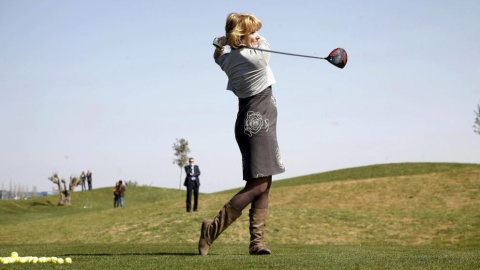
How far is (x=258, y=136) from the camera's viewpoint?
677cm

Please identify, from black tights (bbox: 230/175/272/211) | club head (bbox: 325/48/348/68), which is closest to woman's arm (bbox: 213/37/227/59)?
club head (bbox: 325/48/348/68)

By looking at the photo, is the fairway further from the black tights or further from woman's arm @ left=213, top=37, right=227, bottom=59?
woman's arm @ left=213, top=37, right=227, bottom=59

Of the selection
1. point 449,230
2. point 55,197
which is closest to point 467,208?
point 449,230

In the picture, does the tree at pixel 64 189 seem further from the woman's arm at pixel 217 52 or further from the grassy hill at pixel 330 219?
the woman's arm at pixel 217 52

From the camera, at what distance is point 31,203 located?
2174 inches

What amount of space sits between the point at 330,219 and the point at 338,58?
694 inches

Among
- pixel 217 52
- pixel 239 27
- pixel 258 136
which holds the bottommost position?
pixel 258 136

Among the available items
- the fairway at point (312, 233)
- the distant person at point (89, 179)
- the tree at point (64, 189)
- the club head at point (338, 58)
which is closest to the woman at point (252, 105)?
the club head at point (338, 58)

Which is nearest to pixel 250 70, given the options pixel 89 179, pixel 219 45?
pixel 219 45

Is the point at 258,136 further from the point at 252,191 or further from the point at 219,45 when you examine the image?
the point at 219,45

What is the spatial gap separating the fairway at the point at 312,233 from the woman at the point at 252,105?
883 millimetres

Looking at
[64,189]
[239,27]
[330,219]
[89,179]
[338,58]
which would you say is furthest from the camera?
[89,179]

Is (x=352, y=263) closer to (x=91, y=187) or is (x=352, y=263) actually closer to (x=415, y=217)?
(x=415, y=217)

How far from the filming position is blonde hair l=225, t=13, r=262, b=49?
22.2 ft
